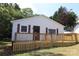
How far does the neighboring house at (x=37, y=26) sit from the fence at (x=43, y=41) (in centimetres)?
64

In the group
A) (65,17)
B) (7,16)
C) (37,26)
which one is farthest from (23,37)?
(65,17)

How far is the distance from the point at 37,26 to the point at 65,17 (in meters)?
2.23

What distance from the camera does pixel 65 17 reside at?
14.6 m

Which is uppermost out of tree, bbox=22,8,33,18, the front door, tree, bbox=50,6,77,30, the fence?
tree, bbox=22,8,33,18

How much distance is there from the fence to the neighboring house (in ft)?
2.11

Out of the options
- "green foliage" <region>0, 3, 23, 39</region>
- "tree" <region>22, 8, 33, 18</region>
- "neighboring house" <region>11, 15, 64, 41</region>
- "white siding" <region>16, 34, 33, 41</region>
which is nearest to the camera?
"white siding" <region>16, 34, 33, 41</region>

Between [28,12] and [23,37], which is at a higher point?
[28,12]

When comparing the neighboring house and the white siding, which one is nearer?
the white siding

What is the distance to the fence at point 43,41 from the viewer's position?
12.7 metres

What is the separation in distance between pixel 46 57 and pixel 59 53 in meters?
1.18

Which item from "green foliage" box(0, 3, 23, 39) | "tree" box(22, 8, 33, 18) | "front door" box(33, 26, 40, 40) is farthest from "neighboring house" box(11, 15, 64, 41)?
"tree" box(22, 8, 33, 18)

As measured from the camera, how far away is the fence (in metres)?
12.7

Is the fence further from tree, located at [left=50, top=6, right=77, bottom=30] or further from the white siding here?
tree, located at [left=50, top=6, right=77, bottom=30]

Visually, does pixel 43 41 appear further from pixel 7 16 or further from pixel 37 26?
pixel 7 16
